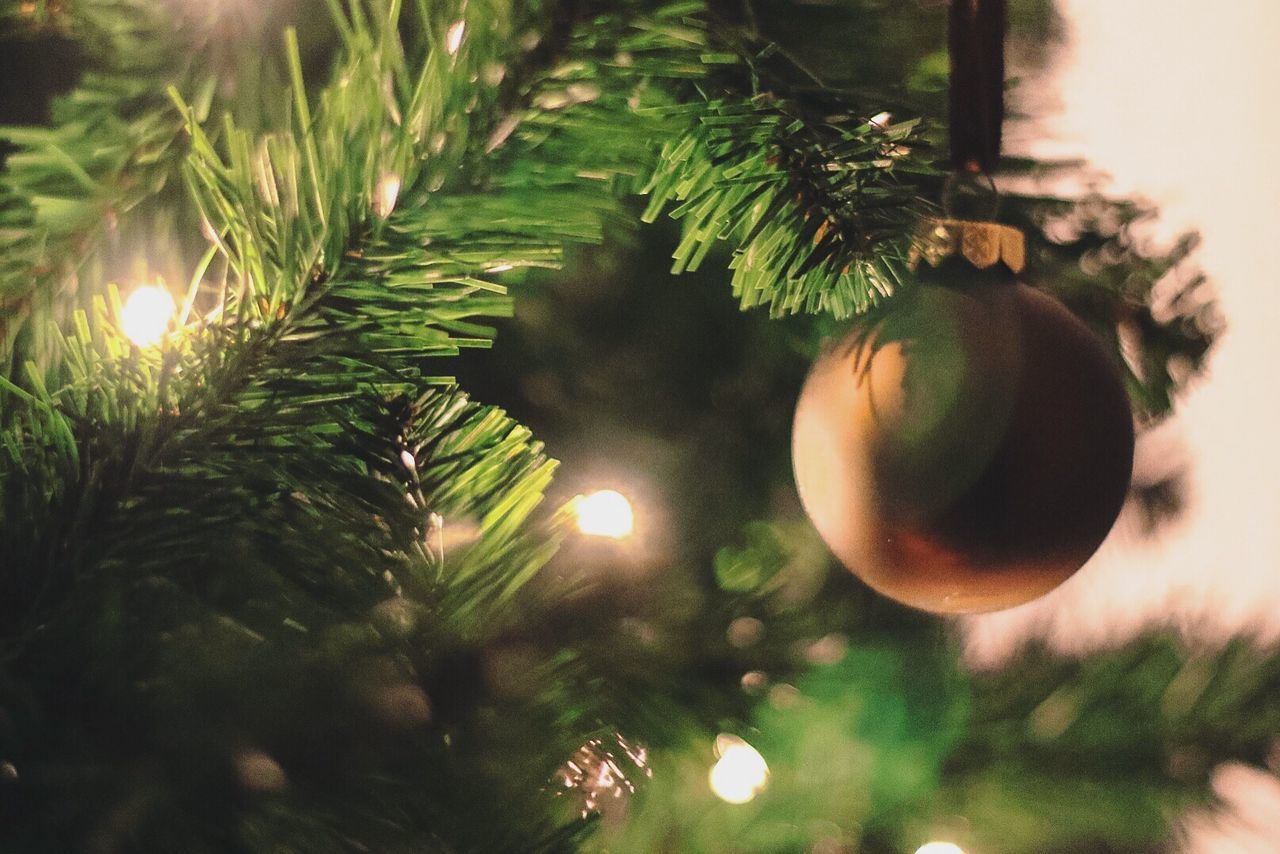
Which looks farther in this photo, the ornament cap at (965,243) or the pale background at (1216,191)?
the pale background at (1216,191)

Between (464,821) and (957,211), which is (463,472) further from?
(957,211)

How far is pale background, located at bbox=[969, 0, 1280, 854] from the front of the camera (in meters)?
0.86

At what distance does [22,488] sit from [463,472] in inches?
4.7

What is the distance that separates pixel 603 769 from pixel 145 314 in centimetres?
24

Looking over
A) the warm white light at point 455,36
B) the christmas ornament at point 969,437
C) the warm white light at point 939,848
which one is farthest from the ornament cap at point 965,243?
the warm white light at point 939,848

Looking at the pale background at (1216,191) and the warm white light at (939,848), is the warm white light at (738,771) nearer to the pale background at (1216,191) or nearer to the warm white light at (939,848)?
the warm white light at (939,848)

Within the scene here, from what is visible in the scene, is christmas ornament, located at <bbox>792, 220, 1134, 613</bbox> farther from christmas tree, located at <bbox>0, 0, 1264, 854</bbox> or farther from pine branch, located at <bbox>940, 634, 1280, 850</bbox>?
pine branch, located at <bbox>940, 634, 1280, 850</bbox>

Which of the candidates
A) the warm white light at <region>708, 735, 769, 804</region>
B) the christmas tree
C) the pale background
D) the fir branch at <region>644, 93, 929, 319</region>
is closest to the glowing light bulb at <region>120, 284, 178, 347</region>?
the christmas tree

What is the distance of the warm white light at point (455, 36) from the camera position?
233 mm

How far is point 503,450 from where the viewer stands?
0.29 meters

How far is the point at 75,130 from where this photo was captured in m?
0.31

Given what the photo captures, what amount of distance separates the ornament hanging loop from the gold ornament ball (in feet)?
0.11

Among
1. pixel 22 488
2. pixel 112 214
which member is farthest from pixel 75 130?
pixel 22 488

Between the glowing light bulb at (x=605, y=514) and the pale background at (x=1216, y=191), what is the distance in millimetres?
551
